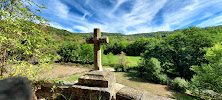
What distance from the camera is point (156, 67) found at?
11641 mm

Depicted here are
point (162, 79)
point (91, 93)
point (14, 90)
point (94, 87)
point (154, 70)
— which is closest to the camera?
point (14, 90)

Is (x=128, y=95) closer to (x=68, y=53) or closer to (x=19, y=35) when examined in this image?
(x=19, y=35)

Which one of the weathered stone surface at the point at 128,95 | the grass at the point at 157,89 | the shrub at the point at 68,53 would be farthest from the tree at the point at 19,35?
the shrub at the point at 68,53

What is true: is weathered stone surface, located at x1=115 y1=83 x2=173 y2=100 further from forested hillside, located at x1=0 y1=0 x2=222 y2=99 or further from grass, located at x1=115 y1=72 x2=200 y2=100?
grass, located at x1=115 y1=72 x2=200 y2=100

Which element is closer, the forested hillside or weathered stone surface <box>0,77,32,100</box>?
weathered stone surface <box>0,77,32,100</box>

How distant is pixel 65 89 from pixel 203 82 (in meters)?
8.54

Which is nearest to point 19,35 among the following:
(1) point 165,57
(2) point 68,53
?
(1) point 165,57

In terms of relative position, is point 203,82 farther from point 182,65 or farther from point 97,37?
point 97,37

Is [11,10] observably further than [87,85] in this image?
No

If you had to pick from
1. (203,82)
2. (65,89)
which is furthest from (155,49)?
(65,89)

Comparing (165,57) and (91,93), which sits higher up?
(165,57)

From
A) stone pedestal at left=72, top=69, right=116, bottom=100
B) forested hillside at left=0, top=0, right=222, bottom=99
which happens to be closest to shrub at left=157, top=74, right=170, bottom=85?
forested hillside at left=0, top=0, right=222, bottom=99

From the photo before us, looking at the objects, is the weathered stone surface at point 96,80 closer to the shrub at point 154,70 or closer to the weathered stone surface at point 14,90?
the weathered stone surface at point 14,90

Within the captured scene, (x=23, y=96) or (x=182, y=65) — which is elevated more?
(x=23, y=96)
